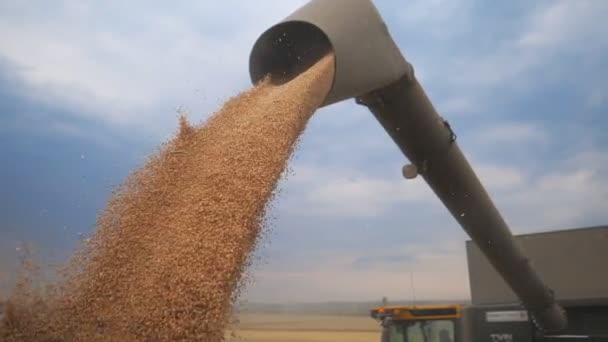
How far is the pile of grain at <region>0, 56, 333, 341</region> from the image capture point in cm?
186

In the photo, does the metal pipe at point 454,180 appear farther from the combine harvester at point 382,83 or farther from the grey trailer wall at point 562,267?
the grey trailer wall at point 562,267

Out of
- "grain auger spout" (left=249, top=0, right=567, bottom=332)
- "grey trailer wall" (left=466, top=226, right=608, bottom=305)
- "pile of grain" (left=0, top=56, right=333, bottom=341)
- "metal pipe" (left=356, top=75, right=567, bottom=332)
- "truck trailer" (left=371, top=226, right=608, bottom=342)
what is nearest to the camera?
"pile of grain" (left=0, top=56, right=333, bottom=341)

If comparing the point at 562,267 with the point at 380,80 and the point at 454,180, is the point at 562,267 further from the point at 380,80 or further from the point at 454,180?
the point at 380,80

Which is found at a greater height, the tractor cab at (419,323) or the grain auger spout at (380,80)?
the grain auger spout at (380,80)

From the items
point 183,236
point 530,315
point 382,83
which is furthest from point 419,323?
point 183,236

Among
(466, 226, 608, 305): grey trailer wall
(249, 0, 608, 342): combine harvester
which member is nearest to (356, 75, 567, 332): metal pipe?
(249, 0, 608, 342): combine harvester

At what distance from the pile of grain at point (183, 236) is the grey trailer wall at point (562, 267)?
3791mm

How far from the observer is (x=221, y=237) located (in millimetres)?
1982

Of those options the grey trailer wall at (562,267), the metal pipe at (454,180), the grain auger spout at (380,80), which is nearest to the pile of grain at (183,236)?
the grain auger spout at (380,80)

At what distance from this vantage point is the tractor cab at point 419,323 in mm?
→ 4758

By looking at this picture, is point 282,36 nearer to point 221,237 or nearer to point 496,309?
point 221,237

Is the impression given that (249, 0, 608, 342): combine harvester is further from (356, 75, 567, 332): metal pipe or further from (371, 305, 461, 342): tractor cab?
(371, 305, 461, 342): tractor cab

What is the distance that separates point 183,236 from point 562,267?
15.4 ft

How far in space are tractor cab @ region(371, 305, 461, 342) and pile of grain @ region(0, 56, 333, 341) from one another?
2.88 m
